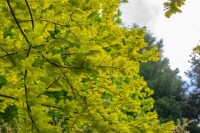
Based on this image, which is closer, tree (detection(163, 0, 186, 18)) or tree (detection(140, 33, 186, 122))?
tree (detection(163, 0, 186, 18))

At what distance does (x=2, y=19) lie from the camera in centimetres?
247

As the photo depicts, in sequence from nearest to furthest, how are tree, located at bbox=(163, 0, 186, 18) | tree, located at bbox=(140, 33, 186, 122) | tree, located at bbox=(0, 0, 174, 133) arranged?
1. tree, located at bbox=(0, 0, 174, 133)
2. tree, located at bbox=(163, 0, 186, 18)
3. tree, located at bbox=(140, 33, 186, 122)

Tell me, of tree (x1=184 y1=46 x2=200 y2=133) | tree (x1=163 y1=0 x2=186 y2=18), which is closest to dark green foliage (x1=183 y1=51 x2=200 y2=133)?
tree (x1=184 y1=46 x2=200 y2=133)

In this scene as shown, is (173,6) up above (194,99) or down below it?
below

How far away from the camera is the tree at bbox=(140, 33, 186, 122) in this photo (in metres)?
25.7

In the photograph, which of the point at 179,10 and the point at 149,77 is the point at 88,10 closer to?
the point at 179,10

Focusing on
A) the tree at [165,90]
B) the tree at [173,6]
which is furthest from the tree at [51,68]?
the tree at [165,90]

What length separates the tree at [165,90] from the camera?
25703 mm

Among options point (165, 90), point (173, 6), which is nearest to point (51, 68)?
point (173, 6)

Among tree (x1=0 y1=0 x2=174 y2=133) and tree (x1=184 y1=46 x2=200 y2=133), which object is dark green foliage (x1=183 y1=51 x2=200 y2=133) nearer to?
tree (x1=184 y1=46 x2=200 y2=133)

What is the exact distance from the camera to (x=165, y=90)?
27609 millimetres

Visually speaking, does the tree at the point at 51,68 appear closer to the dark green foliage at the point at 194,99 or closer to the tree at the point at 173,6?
the tree at the point at 173,6

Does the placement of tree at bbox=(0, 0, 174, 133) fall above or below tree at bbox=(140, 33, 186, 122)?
below

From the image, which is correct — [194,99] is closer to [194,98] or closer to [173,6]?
[194,98]
